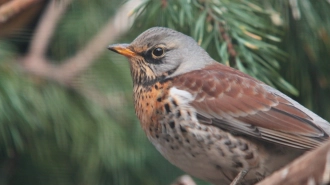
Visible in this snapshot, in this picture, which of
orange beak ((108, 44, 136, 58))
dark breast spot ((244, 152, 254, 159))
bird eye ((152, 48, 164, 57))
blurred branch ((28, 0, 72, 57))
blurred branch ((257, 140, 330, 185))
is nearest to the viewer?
blurred branch ((257, 140, 330, 185))

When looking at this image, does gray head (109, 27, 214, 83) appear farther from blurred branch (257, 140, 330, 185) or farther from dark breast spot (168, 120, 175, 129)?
blurred branch (257, 140, 330, 185)

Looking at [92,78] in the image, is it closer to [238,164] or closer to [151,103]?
[151,103]

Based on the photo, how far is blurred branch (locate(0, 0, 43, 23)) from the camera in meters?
2.57

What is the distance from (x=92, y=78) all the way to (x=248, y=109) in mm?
619

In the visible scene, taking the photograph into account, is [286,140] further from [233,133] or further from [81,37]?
[81,37]

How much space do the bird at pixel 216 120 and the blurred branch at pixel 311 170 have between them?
0.57 metres

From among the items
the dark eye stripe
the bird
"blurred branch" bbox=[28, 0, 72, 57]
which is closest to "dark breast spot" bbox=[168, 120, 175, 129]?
the bird

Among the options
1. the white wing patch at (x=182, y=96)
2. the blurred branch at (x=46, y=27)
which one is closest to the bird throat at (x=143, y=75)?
the white wing patch at (x=182, y=96)

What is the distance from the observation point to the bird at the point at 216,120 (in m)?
2.19

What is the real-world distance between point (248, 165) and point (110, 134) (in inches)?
24.4

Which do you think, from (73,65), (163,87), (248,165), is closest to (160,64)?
(163,87)

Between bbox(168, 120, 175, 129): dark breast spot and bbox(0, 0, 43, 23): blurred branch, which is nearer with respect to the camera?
bbox(168, 120, 175, 129): dark breast spot

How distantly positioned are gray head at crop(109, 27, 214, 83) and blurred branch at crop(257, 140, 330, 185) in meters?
0.92

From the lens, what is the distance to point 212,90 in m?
2.36
